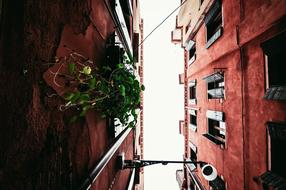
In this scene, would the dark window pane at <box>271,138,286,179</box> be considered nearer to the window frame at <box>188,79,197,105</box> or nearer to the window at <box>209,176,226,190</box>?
the window at <box>209,176,226,190</box>

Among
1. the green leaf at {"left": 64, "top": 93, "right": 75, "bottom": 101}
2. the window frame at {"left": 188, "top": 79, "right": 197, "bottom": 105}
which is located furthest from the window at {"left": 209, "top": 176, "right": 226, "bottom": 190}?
the green leaf at {"left": 64, "top": 93, "right": 75, "bottom": 101}

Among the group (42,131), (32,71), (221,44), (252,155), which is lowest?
(252,155)

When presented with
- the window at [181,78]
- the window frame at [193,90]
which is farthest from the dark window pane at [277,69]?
the window at [181,78]

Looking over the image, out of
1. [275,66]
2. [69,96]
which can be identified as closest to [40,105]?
[69,96]

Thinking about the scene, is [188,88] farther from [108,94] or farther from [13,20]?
[13,20]

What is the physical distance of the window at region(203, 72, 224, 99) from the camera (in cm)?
843

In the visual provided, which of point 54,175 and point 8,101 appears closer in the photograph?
point 8,101

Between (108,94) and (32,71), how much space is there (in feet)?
3.87

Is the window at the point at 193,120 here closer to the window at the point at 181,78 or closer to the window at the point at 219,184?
the window at the point at 181,78

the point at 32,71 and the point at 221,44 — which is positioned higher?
the point at 221,44

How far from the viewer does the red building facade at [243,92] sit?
509 cm

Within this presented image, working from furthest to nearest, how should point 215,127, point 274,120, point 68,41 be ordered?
point 215,127
point 274,120
point 68,41

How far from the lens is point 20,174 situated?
2141mm

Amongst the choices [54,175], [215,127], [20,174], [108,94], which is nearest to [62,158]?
[54,175]
